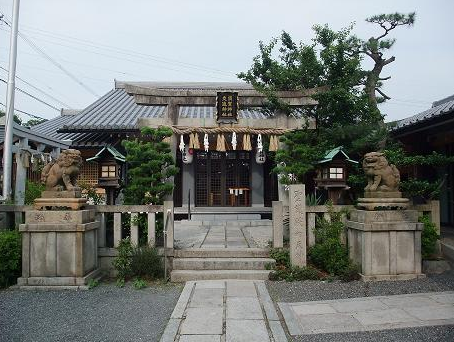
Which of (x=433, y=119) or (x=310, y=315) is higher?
(x=433, y=119)

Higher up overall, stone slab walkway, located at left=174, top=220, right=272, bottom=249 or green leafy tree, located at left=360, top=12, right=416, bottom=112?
green leafy tree, located at left=360, top=12, right=416, bottom=112

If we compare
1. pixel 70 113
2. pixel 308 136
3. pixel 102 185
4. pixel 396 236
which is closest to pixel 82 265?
pixel 102 185

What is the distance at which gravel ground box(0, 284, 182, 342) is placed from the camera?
4.62 meters

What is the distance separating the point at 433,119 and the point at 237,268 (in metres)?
6.94

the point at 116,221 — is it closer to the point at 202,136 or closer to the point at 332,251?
the point at 332,251

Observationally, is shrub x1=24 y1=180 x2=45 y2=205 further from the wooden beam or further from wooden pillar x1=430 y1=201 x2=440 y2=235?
wooden pillar x1=430 y1=201 x2=440 y2=235

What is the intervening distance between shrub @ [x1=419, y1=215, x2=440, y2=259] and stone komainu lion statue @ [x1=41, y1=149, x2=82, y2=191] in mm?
7251

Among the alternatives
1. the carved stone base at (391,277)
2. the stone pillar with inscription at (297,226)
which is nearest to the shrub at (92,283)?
the stone pillar with inscription at (297,226)

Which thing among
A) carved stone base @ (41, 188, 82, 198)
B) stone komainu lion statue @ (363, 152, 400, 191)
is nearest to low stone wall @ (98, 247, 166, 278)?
carved stone base @ (41, 188, 82, 198)

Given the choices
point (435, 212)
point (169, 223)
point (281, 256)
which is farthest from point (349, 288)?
point (169, 223)

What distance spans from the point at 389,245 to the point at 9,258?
7.40 meters

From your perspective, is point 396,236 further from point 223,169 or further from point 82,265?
point 223,169

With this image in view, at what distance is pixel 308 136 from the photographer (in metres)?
10.4

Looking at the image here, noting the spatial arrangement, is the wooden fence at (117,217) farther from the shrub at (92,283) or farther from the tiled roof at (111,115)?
the tiled roof at (111,115)
